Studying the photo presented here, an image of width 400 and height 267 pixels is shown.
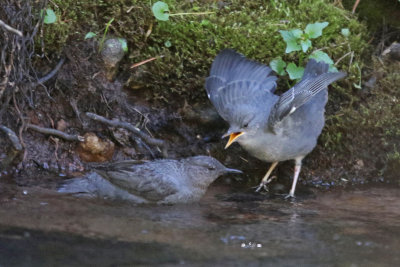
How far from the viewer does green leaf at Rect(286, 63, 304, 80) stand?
684 centimetres

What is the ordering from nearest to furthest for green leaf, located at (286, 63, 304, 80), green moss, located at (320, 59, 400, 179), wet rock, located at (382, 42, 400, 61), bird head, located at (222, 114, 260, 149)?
bird head, located at (222, 114, 260, 149) → green leaf, located at (286, 63, 304, 80) → green moss, located at (320, 59, 400, 179) → wet rock, located at (382, 42, 400, 61)

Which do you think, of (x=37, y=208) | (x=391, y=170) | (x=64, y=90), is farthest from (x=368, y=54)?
(x=37, y=208)

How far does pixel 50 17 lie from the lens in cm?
631

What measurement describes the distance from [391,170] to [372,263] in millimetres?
2928

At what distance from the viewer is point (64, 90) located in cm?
675

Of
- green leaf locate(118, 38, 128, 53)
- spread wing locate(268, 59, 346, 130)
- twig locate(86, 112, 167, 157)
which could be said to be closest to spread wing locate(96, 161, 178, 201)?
twig locate(86, 112, 167, 157)

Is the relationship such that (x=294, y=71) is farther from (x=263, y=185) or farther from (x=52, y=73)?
(x=52, y=73)

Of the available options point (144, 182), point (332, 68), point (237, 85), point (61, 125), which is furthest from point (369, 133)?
point (61, 125)

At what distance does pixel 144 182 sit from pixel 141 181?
0.03m

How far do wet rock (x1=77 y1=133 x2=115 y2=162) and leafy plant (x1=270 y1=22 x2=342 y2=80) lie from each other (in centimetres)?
201

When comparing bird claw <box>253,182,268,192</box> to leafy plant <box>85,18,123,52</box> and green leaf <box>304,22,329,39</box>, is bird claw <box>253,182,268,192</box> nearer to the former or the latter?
green leaf <box>304,22,329,39</box>

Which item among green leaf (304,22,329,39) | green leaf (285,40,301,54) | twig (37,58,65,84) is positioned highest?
green leaf (304,22,329,39)

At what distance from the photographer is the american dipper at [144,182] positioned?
5.97m

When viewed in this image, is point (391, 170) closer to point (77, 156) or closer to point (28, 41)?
point (77, 156)
